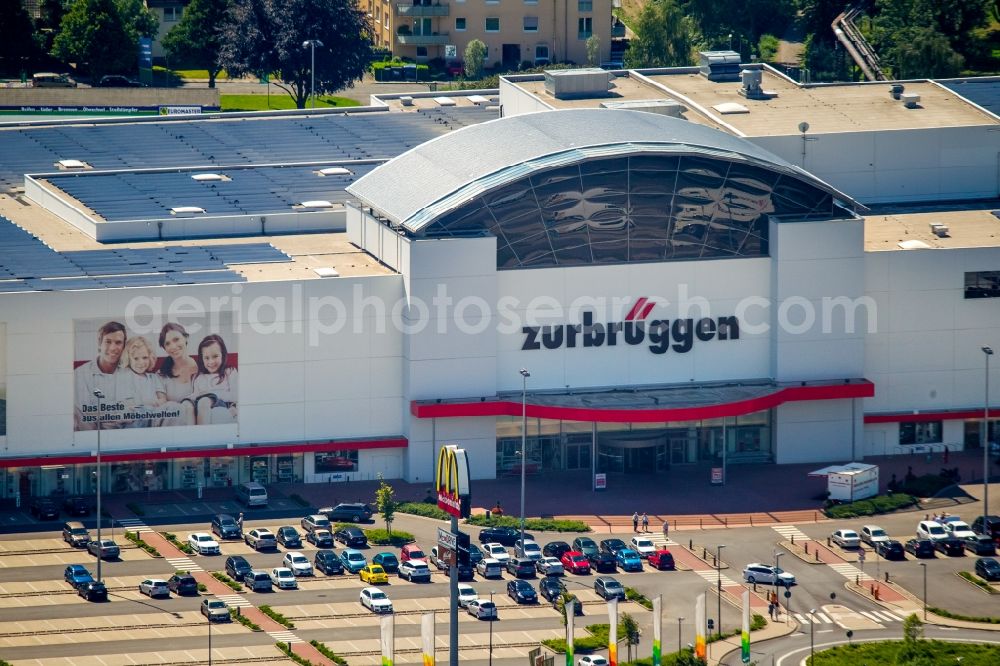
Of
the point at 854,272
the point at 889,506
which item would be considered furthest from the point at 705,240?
the point at 889,506

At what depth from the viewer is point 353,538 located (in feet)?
460

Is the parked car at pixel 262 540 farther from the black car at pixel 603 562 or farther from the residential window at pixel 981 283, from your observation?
the residential window at pixel 981 283

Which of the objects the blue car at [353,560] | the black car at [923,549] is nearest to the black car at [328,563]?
the blue car at [353,560]

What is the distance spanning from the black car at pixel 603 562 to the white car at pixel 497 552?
4921mm

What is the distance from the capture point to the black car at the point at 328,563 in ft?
446

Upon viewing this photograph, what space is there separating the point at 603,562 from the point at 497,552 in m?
6.13

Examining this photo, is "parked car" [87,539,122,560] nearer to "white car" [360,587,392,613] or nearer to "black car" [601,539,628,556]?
"white car" [360,587,392,613]

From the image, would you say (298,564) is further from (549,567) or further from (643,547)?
(643,547)

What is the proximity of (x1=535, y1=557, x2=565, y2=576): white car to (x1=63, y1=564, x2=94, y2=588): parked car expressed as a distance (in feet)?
82.8

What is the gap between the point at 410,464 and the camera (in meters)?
153

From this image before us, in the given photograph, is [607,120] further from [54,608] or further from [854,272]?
[54,608]

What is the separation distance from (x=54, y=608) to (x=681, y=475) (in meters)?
45.3

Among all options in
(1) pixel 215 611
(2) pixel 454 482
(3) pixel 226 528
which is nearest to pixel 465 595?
(1) pixel 215 611

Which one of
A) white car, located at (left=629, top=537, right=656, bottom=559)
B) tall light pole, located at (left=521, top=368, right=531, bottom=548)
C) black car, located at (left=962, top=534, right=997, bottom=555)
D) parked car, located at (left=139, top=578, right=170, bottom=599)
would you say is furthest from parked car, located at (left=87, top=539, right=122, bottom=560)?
black car, located at (left=962, top=534, right=997, bottom=555)
